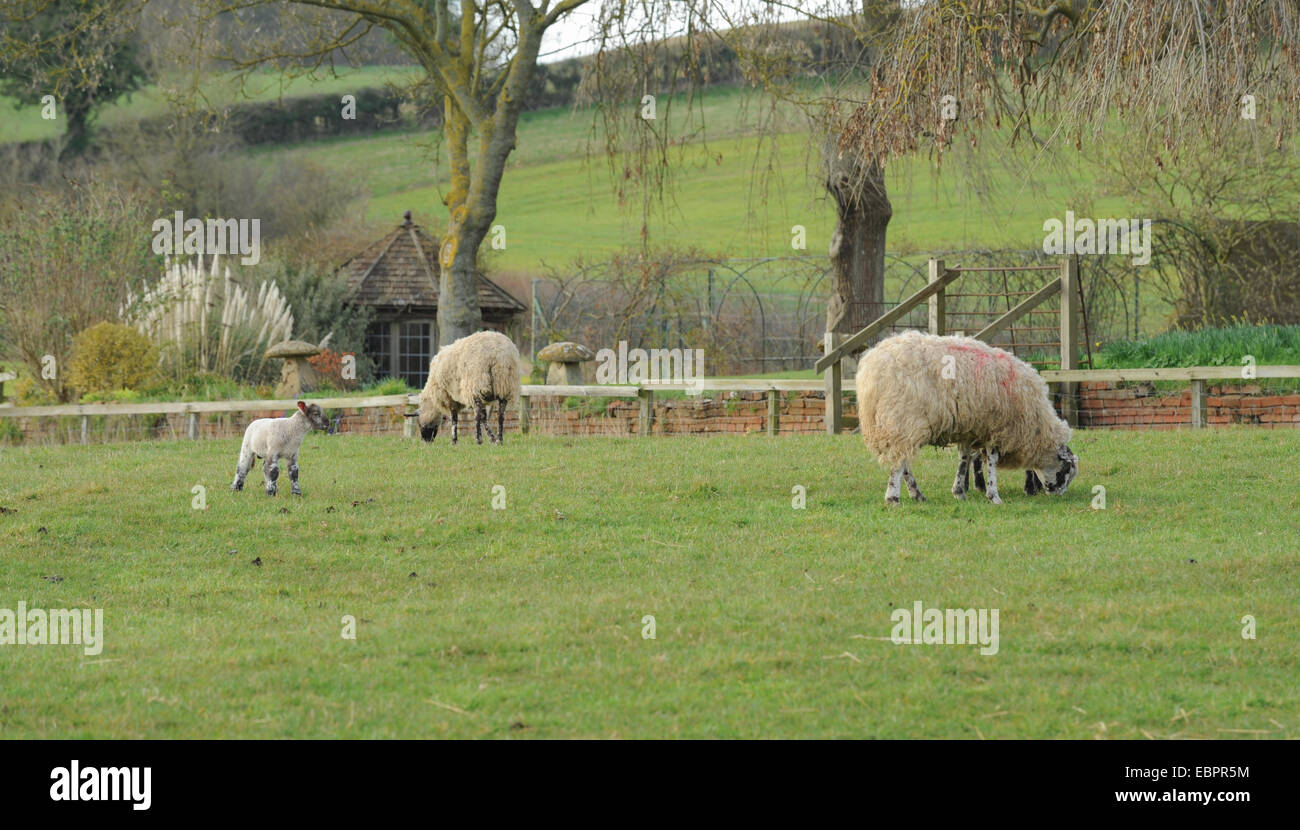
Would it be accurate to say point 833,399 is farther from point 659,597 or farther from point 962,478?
point 659,597

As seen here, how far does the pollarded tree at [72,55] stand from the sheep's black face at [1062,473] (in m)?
15.4

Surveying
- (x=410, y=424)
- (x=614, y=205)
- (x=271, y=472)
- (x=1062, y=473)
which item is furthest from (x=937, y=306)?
(x=614, y=205)

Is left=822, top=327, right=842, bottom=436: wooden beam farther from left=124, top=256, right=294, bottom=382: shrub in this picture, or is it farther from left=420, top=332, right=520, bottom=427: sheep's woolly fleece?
left=124, top=256, right=294, bottom=382: shrub

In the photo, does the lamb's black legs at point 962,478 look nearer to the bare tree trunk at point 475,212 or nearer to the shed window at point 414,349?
the bare tree trunk at point 475,212

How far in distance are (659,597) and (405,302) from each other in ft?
80.6

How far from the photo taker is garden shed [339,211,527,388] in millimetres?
32938

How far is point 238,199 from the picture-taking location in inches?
2109

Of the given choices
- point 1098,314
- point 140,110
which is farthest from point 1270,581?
point 140,110

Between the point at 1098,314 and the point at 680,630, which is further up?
the point at 1098,314

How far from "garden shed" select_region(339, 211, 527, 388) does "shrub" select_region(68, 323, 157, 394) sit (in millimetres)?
9132

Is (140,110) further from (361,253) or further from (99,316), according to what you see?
(99,316)

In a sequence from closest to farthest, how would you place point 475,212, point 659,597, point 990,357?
point 659,597 < point 990,357 < point 475,212

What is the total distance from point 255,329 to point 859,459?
14.7m

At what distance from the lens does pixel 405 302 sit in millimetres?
32750
